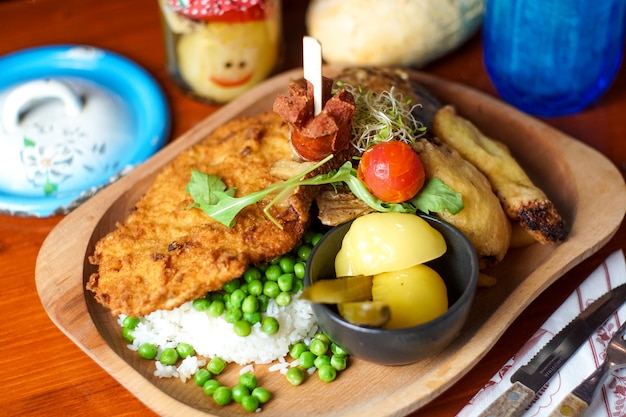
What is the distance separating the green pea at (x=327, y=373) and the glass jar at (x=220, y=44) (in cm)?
162

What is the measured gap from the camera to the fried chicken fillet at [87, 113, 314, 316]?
238 cm

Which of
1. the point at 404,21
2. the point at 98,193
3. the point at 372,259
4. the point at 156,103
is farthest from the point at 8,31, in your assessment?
the point at 372,259

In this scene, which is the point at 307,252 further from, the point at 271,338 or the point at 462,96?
the point at 462,96

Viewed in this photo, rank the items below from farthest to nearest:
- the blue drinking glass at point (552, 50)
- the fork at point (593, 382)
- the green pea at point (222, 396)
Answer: the blue drinking glass at point (552, 50)
the green pea at point (222, 396)
the fork at point (593, 382)

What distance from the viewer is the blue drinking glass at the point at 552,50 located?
315cm

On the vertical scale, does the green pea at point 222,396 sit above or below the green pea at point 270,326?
below

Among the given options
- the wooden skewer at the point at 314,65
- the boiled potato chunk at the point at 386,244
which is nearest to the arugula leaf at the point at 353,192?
the boiled potato chunk at the point at 386,244

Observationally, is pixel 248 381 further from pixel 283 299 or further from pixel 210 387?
pixel 283 299

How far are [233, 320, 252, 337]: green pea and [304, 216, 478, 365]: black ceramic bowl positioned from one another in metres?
0.31

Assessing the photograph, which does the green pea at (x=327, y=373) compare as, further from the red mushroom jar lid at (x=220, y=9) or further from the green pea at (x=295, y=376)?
the red mushroom jar lid at (x=220, y=9)

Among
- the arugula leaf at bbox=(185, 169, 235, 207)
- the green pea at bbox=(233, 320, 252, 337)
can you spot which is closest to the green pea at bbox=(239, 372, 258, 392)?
the green pea at bbox=(233, 320, 252, 337)

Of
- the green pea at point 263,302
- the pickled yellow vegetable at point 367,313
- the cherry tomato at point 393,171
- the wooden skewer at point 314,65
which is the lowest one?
the green pea at point 263,302

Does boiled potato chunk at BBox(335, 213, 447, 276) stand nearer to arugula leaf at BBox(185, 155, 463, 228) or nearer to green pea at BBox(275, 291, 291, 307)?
arugula leaf at BBox(185, 155, 463, 228)

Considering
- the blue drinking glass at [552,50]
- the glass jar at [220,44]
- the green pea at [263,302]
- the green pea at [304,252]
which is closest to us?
the green pea at [263,302]
